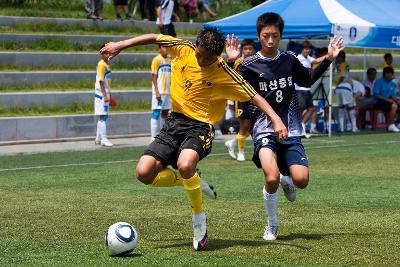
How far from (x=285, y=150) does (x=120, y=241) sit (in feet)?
6.82

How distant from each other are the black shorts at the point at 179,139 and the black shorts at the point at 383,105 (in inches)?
673

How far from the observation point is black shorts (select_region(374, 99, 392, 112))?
2522cm

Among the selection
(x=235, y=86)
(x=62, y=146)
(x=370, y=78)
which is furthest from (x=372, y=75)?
(x=235, y=86)

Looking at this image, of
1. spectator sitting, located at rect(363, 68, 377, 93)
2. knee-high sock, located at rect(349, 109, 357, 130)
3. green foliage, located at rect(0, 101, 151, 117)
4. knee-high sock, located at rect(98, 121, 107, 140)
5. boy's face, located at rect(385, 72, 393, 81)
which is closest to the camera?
knee-high sock, located at rect(98, 121, 107, 140)

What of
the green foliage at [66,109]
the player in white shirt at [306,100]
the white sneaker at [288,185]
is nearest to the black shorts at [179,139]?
the white sneaker at [288,185]

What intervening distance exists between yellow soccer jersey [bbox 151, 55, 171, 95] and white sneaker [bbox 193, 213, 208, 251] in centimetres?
1173

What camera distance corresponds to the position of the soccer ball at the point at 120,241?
789cm

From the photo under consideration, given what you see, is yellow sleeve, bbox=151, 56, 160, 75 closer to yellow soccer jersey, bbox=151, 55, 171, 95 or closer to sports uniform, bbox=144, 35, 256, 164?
yellow soccer jersey, bbox=151, 55, 171, 95

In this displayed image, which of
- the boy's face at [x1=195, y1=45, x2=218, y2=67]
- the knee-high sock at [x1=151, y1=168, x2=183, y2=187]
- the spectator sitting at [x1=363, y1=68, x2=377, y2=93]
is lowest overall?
the knee-high sock at [x1=151, y1=168, x2=183, y2=187]

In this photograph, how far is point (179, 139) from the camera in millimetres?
8734

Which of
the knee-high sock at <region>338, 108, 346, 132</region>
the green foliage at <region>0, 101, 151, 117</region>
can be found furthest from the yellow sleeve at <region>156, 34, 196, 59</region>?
the knee-high sock at <region>338, 108, 346, 132</region>

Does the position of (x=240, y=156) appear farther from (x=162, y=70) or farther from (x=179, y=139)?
(x=179, y=139)

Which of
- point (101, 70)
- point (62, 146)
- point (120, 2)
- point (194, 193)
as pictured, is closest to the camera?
point (194, 193)

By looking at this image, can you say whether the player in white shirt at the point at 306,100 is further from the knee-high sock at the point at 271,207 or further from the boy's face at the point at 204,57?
the boy's face at the point at 204,57
